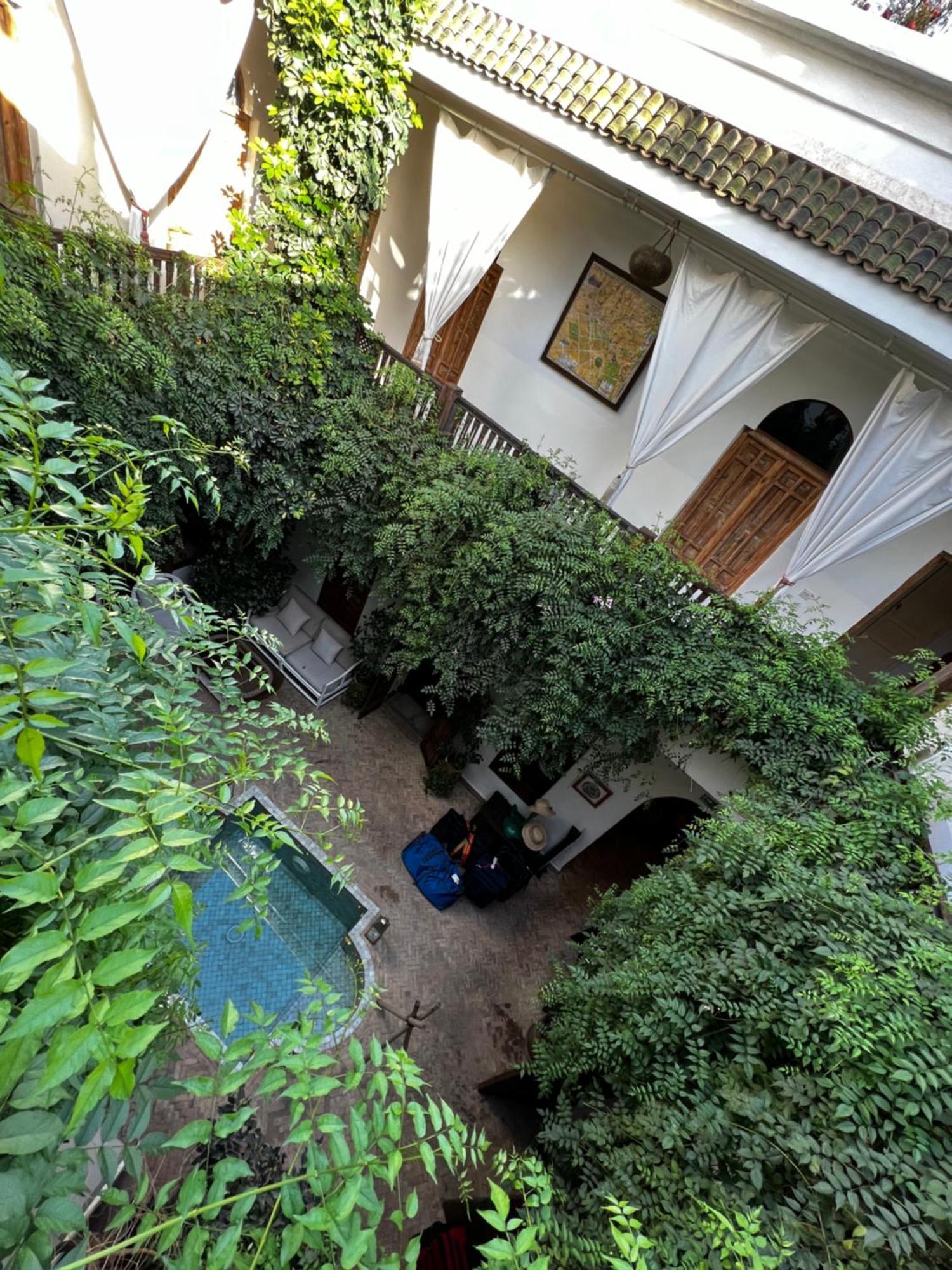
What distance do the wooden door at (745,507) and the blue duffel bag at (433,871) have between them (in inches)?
182

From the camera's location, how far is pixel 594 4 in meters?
5.89

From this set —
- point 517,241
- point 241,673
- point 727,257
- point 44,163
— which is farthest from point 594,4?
point 241,673

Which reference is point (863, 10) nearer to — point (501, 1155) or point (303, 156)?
point (303, 156)

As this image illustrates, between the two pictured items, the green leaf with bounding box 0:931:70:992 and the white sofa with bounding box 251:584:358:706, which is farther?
the white sofa with bounding box 251:584:358:706

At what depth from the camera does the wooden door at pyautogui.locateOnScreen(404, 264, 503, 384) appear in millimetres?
7676

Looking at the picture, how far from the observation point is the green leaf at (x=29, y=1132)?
0.93 meters

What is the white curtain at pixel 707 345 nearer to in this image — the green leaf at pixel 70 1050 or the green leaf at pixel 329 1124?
the green leaf at pixel 329 1124

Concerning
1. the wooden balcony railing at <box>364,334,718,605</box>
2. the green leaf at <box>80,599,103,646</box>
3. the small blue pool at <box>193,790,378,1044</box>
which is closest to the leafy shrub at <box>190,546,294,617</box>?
the small blue pool at <box>193,790,378,1044</box>

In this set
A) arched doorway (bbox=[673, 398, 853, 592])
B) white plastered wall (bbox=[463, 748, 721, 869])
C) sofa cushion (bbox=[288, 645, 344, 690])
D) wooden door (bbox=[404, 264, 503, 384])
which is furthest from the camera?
sofa cushion (bbox=[288, 645, 344, 690])

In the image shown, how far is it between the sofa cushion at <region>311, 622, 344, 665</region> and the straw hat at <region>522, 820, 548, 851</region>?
366 cm

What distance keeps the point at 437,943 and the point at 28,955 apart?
6.60 metres

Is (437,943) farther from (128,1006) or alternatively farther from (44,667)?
(44,667)

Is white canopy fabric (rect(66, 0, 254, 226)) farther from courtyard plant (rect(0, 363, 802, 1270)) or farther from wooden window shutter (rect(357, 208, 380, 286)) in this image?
courtyard plant (rect(0, 363, 802, 1270))

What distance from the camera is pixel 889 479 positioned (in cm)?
525
